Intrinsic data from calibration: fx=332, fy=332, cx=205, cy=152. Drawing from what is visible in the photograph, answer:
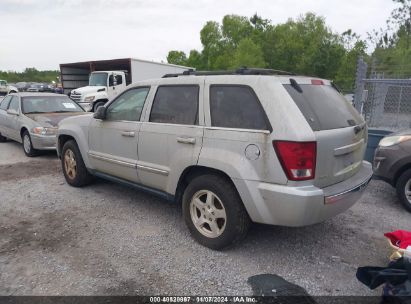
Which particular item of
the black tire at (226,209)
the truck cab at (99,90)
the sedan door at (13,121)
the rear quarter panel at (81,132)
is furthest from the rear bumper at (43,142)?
the truck cab at (99,90)

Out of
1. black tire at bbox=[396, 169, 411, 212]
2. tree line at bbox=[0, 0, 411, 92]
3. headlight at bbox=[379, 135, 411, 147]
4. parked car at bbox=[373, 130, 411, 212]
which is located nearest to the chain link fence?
headlight at bbox=[379, 135, 411, 147]

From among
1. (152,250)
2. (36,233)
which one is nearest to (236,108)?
(152,250)

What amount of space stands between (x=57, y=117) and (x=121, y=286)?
20.4 feet

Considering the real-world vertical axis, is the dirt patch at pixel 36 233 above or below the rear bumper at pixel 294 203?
below

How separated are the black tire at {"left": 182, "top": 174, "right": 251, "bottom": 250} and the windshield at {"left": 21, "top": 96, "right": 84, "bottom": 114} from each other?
642 centimetres

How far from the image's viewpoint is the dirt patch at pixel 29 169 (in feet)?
20.6

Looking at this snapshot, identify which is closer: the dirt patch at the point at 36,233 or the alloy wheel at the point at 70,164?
the dirt patch at the point at 36,233

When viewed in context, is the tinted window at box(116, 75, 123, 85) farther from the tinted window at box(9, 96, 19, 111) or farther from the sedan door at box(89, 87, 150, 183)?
the sedan door at box(89, 87, 150, 183)

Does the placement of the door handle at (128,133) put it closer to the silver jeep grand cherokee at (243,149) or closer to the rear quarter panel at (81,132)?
the silver jeep grand cherokee at (243,149)

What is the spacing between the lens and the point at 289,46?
4350 centimetres

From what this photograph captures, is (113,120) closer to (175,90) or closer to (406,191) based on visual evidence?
(175,90)

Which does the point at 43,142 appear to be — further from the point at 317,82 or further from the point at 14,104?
the point at 317,82

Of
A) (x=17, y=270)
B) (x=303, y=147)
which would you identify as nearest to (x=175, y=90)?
(x=303, y=147)

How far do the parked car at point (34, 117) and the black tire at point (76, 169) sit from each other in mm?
2334
